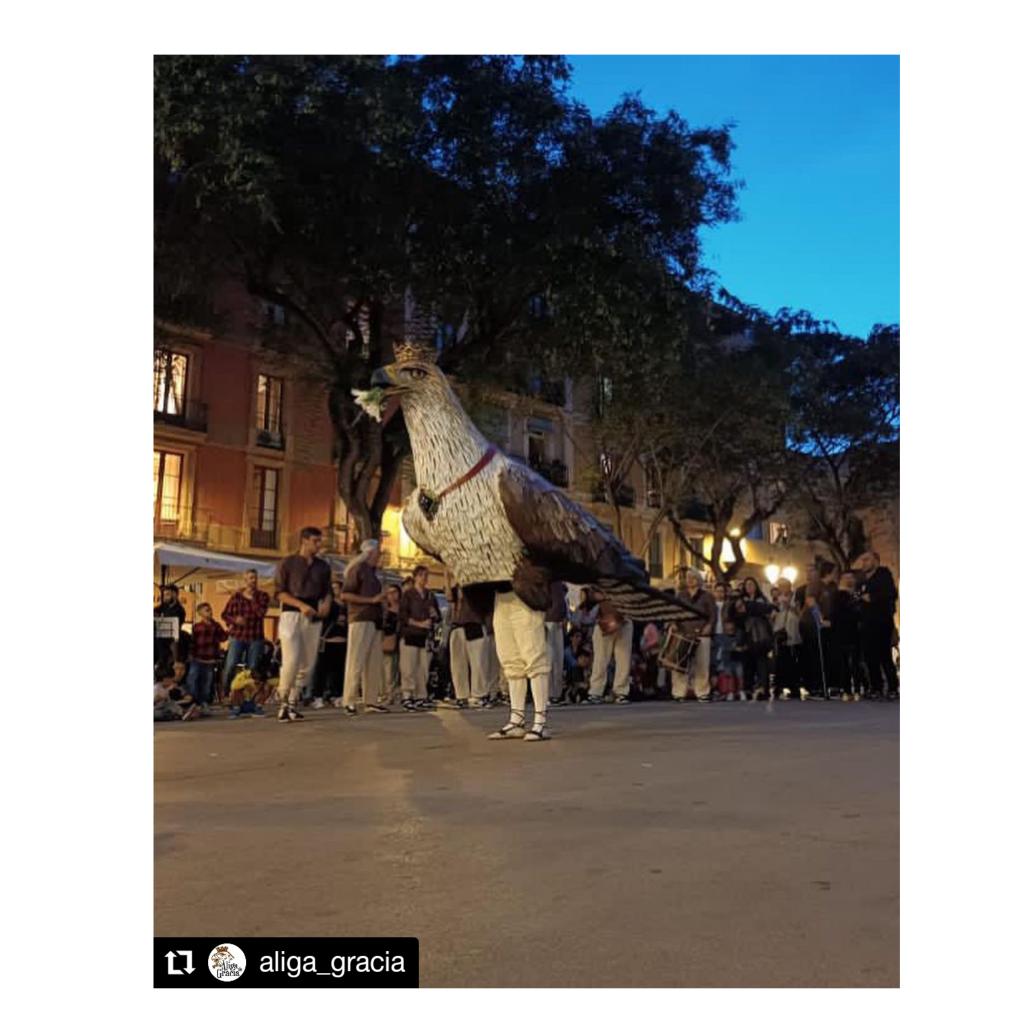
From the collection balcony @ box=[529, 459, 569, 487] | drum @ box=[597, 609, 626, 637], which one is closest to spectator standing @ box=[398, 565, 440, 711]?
drum @ box=[597, 609, 626, 637]

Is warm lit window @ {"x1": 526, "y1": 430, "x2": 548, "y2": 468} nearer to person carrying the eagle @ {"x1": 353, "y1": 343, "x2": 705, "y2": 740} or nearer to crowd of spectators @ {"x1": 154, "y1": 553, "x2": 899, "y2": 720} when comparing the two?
crowd of spectators @ {"x1": 154, "y1": 553, "x2": 899, "y2": 720}

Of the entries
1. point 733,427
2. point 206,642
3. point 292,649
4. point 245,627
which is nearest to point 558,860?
point 292,649

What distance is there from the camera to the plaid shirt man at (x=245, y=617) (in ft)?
31.8

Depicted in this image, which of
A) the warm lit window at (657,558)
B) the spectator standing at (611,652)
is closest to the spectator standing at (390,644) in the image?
the spectator standing at (611,652)

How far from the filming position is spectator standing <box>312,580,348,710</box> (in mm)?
10867

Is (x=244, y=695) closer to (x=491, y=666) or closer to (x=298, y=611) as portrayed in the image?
(x=298, y=611)

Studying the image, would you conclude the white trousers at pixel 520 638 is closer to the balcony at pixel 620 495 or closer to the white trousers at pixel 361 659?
the white trousers at pixel 361 659

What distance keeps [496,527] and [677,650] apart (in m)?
5.42
